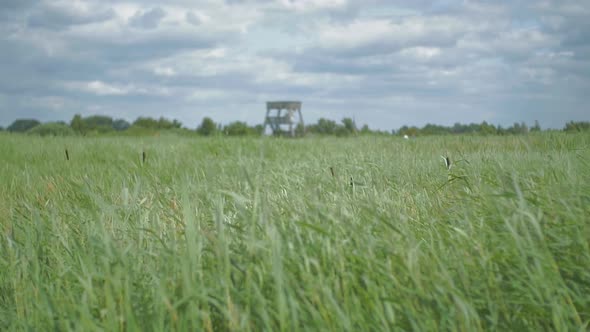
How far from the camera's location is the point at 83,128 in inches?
679

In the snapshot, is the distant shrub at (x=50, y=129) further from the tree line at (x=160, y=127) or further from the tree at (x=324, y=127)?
the tree at (x=324, y=127)

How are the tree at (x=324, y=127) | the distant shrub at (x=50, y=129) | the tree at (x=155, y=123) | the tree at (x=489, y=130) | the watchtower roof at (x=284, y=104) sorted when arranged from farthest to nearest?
the watchtower roof at (x=284, y=104) < the tree at (x=155, y=123) < the tree at (x=324, y=127) < the distant shrub at (x=50, y=129) < the tree at (x=489, y=130)

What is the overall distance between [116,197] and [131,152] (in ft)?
12.1

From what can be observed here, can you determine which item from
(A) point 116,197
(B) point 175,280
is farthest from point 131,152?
(B) point 175,280

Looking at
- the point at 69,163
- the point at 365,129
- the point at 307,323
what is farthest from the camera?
the point at 365,129

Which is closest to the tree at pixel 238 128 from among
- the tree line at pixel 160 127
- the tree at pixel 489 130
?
the tree line at pixel 160 127

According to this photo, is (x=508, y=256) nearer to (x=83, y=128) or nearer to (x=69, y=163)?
(x=69, y=163)

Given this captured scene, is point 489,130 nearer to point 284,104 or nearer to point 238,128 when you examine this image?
point 238,128

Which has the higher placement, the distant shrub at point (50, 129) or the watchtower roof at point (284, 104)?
the watchtower roof at point (284, 104)

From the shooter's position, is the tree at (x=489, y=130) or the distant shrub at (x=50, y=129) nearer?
the tree at (x=489, y=130)

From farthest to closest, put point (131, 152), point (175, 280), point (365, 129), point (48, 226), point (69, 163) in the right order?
1. point (365, 129)
2. point (131, 152)
3. point (69, 163)
4. point (48, 226)
5. point (175, 280)

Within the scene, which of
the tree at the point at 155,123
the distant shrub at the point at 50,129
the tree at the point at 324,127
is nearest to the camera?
the distant shrub at the point at 50,129

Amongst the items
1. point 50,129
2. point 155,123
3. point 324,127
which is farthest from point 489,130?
point 155,123

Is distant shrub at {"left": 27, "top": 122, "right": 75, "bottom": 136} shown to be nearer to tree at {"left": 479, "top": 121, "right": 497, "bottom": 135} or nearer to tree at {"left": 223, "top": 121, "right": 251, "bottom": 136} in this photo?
tree at {"left": 223, "top": 121, "right": 251, "bottom": 136}
